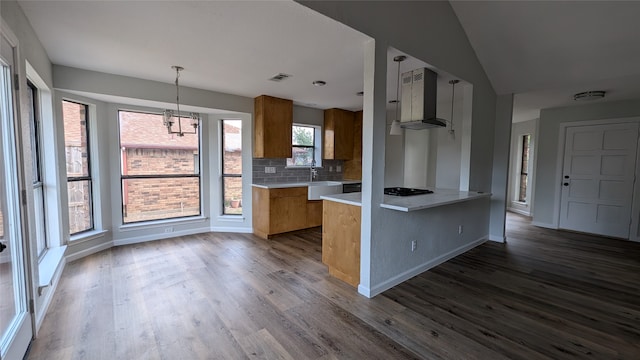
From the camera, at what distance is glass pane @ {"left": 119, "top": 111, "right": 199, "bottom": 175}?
415 centimetres

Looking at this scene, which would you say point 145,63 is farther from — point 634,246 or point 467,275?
point 634,246

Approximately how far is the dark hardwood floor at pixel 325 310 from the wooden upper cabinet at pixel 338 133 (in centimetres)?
Result: 263

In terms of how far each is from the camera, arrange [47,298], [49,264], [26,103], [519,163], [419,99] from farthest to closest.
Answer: [519,163] → [419,99] → [49,264] → [47,298] → [26,103]

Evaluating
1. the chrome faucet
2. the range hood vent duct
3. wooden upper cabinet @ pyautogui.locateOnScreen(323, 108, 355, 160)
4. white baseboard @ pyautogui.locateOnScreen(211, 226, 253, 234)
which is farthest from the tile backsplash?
the range hood vent duct

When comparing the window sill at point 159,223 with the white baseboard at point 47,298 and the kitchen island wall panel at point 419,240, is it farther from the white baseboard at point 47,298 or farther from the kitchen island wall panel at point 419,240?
the kitchen island wall panel at point 419,240

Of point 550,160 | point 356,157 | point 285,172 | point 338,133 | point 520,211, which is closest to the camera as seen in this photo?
point 285,172

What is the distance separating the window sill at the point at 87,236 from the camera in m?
3.51

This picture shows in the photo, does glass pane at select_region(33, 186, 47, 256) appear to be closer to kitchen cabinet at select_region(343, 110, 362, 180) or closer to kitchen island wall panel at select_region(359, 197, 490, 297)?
kitchen island wall panel at select_region(359, 197, 490, 297)

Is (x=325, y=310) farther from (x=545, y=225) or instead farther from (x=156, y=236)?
(x=545, y=225)

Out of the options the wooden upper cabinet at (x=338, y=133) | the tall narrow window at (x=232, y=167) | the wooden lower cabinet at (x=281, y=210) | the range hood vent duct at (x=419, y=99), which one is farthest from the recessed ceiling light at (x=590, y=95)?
the tall narrow window at (x=232, y=167)

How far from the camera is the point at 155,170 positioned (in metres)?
4.37

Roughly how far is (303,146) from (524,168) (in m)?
5.75

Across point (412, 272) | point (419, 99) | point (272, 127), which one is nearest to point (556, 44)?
point (419, 99)

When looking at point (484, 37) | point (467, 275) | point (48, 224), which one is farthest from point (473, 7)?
point (48, 224)
